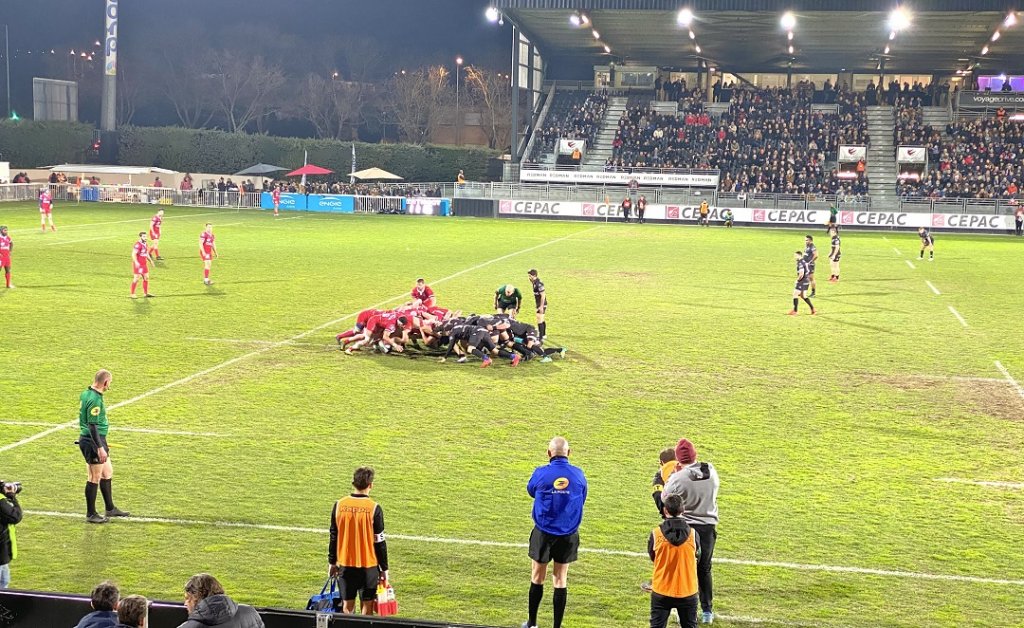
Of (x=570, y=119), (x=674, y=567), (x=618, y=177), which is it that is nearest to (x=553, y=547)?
(x=674, y=567)

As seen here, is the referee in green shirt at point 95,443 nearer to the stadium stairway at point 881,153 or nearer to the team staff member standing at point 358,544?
the team staff member standing at point 358,544

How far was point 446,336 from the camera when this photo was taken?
21.8m

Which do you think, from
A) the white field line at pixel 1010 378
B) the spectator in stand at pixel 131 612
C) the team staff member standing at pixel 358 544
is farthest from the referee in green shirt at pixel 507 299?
the spectator in stand at pixel 131 612

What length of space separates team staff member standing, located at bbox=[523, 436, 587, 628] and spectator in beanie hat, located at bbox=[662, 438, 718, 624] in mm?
783

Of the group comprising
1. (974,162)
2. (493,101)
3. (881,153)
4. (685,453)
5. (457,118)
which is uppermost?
(493,101)

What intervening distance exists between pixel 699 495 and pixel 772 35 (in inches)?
2761

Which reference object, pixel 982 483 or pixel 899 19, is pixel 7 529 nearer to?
pixel 982 483

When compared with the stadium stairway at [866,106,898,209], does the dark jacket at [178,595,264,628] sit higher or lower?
lower

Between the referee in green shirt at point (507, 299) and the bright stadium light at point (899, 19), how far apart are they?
150 feet

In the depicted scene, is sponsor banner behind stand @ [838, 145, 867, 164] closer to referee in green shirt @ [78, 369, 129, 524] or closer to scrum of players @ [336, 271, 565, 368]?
scrum of players @ [336, 271, 565, 368]

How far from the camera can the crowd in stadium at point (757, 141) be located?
72188 millimetres

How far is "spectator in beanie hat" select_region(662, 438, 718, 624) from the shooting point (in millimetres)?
9227

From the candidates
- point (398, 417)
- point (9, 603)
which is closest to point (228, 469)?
point (398, 417)

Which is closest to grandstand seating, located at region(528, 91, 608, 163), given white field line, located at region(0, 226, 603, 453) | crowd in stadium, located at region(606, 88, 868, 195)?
crowd in stadium, located at region(606, 88, 868, 195)
